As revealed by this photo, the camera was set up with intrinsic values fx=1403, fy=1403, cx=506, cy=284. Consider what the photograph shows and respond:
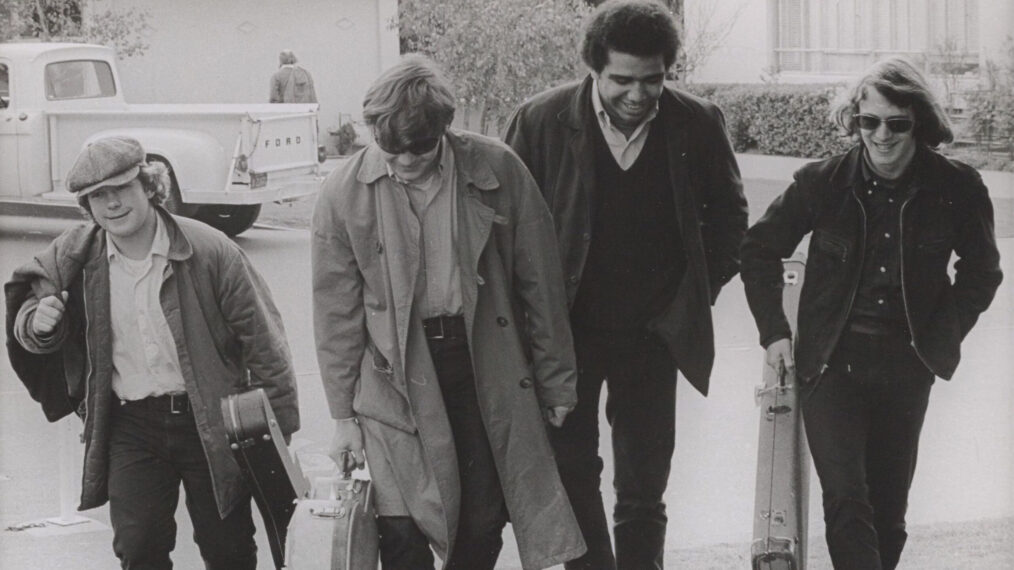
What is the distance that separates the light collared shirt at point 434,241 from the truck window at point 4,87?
1126 centimetres

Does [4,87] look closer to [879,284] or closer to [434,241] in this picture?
[434,241]

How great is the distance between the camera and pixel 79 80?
14938 mm

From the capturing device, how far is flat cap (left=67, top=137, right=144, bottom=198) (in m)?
4.18

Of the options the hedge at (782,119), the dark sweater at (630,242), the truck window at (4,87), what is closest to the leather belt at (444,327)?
the dark sweater at (630,242)

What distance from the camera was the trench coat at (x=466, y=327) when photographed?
3.88 meters

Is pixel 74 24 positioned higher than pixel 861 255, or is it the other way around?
pixel 74 24

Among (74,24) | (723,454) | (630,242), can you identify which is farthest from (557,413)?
(74,24)

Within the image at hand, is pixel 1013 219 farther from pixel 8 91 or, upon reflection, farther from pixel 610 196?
pixel 610 196

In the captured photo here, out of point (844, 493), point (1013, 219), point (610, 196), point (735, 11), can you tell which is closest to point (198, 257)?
point (610, 196)

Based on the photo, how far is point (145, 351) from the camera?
428cm

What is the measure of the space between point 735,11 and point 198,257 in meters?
19.5

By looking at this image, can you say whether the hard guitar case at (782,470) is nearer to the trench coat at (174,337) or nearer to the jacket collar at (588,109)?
the jacket collar at (588,109)

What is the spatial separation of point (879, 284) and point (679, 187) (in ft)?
2.21

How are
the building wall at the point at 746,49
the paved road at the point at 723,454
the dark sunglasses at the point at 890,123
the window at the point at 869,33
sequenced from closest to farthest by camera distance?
the dark sunglasses at the point at 890,123
the paved road at the point at 723,454
the window at the point at 869,33
the building wall at the point at 746,49
